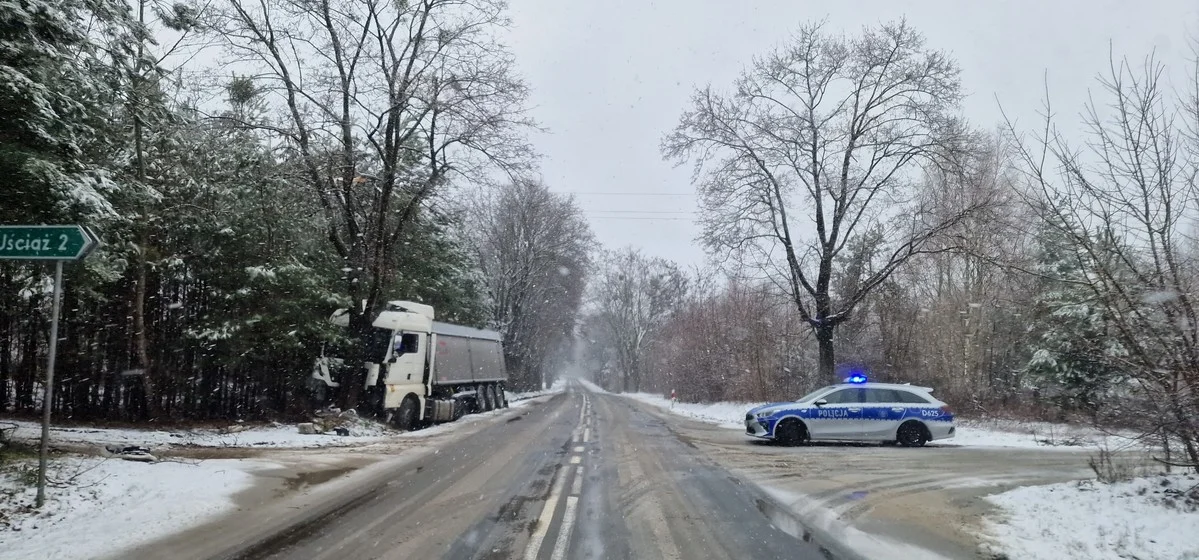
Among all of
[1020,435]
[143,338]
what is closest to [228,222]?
[143,338]

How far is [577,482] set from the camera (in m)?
9.93

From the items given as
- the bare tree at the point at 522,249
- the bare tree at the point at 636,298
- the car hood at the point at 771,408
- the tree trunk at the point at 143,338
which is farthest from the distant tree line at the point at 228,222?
the bare tree at the point at 636,298

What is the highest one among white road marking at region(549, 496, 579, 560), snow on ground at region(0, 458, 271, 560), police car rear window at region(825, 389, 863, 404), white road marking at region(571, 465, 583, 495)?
police car rear window at region(825, 389, 863, 404)

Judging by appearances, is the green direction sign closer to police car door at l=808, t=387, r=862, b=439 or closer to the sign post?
the sign post

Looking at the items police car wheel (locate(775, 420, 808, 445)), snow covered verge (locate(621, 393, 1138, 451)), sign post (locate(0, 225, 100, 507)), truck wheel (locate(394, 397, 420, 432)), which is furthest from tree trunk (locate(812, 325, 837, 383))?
sign post (locate(0, 225, 100, 507))

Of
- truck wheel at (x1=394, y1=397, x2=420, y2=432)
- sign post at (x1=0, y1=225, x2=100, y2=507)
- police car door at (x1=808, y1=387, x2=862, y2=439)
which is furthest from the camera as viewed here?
truck wheel at (x1=394, y1=397, x2=420, y2=432)

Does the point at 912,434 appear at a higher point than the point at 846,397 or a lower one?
lower

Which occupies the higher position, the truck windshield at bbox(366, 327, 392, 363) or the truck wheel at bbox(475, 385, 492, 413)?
the truck windshield at bbox(366, 327, 392, 363)

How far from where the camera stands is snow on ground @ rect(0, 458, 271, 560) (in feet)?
20.2

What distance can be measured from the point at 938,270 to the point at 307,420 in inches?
929

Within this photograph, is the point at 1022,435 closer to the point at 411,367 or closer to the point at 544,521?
the point at 544,521

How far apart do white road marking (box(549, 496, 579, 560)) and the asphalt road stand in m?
0.02

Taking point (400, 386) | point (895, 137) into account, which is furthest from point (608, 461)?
point (895, 137)

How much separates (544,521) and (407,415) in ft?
42.6
